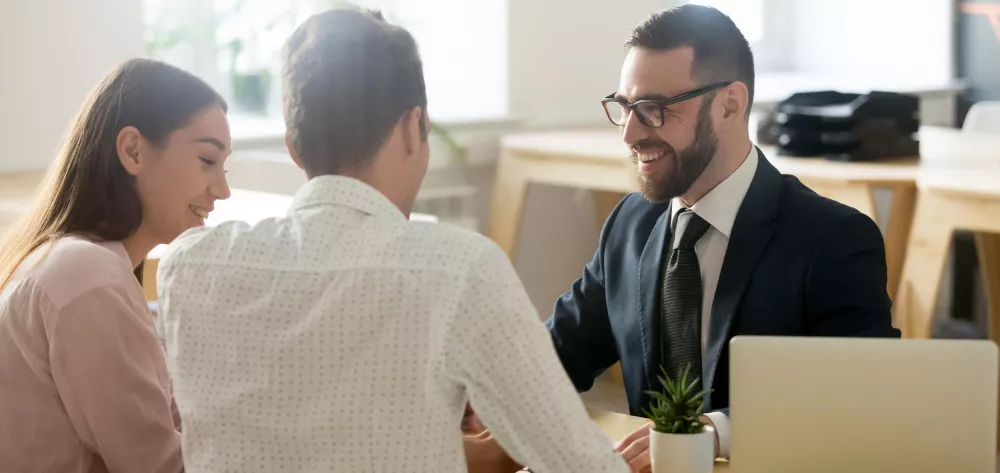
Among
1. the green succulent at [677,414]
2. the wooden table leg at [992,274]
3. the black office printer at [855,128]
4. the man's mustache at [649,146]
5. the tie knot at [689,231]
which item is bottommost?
the wooden table leg at [992,274]

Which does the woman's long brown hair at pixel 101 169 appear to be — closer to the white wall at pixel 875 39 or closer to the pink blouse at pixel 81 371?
the pink blouse at pixel 81 371

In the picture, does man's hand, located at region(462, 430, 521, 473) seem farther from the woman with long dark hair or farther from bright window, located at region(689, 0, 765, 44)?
bright window, located at region(689, 0, 765, 44)

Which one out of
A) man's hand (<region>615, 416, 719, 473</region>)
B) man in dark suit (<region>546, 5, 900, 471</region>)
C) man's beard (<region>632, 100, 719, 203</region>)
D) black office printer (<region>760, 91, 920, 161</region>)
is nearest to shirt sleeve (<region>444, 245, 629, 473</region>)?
man's hand (<region>615, 416, 719, 473</region>)

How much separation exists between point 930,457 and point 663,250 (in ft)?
2.50

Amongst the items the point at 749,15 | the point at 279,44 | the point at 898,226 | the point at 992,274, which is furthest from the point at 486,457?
the point at 749,15

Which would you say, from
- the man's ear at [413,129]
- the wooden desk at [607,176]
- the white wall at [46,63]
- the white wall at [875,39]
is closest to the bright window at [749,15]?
the white wall at [875,39]

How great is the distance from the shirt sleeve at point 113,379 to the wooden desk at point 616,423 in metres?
0.62

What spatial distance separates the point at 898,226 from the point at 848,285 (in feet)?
5.29

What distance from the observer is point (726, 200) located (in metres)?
2.12

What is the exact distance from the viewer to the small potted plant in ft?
5.13

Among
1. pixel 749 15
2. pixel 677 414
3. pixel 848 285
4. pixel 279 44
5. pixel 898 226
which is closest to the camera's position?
pixel 677 414

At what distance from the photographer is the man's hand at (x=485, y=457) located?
1.60 m

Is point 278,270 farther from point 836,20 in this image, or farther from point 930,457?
point 836,20

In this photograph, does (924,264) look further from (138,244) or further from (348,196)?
(348,196)
